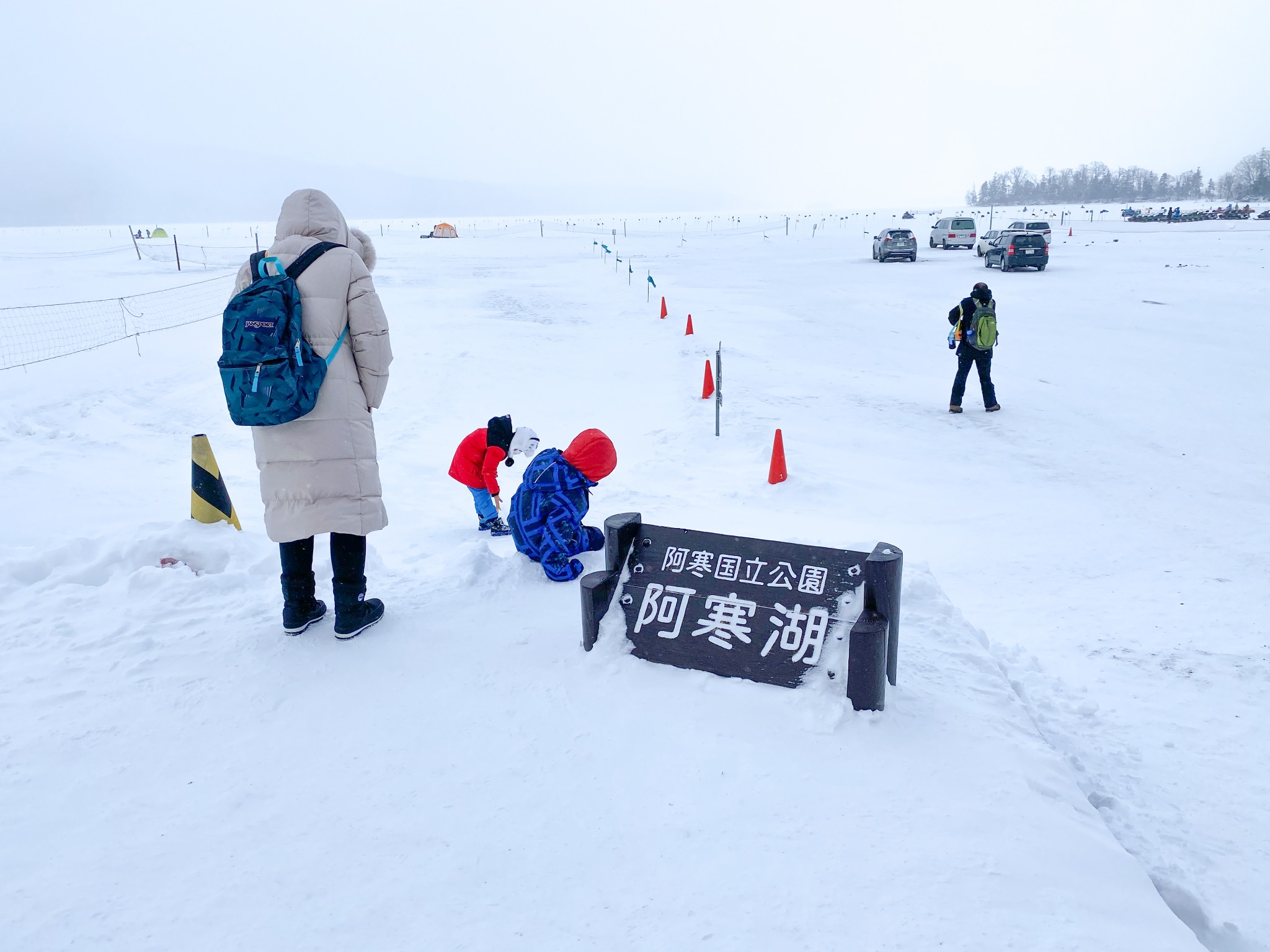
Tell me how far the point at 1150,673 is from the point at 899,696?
2014mm

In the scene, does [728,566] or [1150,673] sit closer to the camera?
[728,566]

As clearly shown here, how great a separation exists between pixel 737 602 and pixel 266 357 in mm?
2158

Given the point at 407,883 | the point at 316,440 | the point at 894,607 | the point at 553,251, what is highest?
the point at 553,251

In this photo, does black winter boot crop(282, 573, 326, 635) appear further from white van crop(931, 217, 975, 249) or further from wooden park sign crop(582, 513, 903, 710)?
white van crop(931, 217, 975, 249)

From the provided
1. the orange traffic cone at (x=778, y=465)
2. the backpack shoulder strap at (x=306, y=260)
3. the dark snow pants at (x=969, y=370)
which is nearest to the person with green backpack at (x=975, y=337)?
the dark snow pants at (x=969, y=370)

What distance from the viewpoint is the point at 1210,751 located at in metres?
3.33

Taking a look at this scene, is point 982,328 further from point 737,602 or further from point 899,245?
point 899,245

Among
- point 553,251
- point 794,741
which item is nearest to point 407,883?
point 794,741

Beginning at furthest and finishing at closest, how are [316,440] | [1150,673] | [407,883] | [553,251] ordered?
[553,251], [1150,673], [316,440], [407,883]

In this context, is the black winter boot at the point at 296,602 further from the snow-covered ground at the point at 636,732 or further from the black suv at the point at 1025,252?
the black suv at the point at 1025,252

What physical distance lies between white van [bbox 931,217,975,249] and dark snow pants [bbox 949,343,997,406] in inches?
1112

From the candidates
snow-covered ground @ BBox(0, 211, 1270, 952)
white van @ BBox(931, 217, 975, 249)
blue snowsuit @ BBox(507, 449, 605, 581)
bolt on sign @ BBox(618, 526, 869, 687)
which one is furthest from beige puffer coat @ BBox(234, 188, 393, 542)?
white van @ BBox(931, 217, 975, 249)

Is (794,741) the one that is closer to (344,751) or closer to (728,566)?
(728,566)

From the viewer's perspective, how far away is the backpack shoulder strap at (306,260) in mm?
3170
